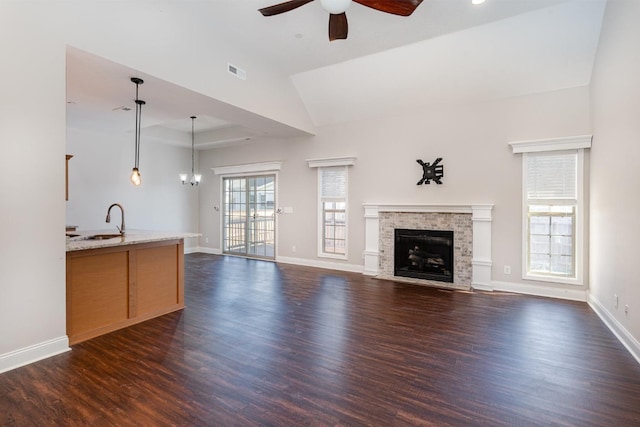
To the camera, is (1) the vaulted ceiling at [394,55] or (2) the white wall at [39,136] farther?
(1) the vaulted ceiling at [394,55]

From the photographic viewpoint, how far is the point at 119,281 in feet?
11.7

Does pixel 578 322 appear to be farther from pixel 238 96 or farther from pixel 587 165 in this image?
pixel 238 96

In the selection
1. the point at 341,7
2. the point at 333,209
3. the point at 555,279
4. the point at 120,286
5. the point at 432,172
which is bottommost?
the point at 555,279

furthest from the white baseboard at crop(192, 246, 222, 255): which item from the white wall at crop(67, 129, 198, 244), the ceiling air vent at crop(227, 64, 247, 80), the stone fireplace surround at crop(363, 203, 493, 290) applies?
the ceiling air vent at crop(227, 64, 247, 80)

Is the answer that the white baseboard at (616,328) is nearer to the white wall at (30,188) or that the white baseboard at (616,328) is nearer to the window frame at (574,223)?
the window frame at (574,223)

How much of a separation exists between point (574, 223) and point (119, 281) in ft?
19.8

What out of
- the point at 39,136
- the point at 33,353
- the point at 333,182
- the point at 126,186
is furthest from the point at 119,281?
the point at 126,186

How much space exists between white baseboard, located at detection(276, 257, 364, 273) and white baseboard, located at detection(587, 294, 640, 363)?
11.5 ft

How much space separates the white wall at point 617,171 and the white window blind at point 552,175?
351 mm

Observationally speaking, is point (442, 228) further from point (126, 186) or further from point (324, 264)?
point (126, 186)

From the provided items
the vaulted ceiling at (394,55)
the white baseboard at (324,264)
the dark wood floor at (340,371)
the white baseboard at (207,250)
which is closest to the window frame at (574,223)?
the dark wood floor at (340,371)

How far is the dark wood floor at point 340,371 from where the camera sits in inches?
80.8

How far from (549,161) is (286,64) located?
168 inches

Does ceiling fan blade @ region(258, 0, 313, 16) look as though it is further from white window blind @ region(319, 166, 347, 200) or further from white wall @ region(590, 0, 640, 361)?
white window blind @ region(319, 166, 347, 200)
